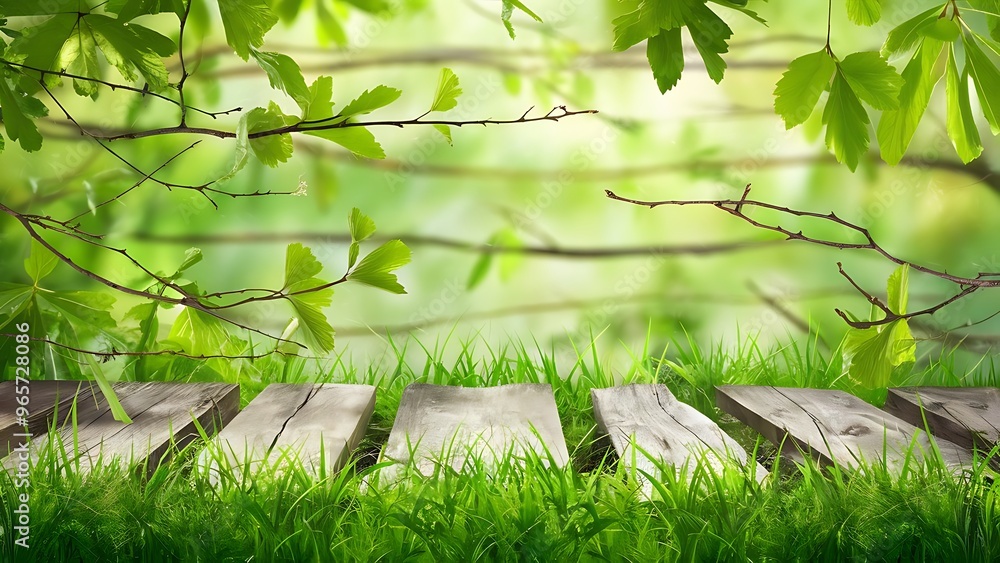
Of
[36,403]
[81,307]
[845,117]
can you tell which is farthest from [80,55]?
[36,403]

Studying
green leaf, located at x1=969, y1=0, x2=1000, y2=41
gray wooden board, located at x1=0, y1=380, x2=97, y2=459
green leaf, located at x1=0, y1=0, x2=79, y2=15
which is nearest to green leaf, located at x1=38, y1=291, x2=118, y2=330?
green leaf, located at x1=0, y1=0, x2=79, y2=15

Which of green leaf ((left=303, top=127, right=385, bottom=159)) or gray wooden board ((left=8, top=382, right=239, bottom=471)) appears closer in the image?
green leaf ((left=303, top=127, right=385, bottom=159))

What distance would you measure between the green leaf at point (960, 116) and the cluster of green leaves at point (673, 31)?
25 centimetres

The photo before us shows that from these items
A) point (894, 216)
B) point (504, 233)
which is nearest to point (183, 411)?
point (504, 233)

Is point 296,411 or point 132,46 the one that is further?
point 296,411

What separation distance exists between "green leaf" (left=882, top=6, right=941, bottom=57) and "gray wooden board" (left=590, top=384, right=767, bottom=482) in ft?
2.34

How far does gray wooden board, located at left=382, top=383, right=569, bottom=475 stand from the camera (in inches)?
49.0

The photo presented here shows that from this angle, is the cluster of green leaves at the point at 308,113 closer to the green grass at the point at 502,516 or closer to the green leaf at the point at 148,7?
the green leaf at the point at 148,7

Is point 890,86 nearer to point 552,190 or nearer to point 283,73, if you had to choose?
point 283,73

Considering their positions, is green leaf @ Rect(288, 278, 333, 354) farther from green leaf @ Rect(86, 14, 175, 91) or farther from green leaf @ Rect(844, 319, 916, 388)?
green leaf @ Rect(844, 319, 916, 388)

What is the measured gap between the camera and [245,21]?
50 centimetres

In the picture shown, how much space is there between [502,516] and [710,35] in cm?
72

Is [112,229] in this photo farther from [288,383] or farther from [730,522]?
[730,522]

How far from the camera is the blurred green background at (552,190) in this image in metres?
2.04
